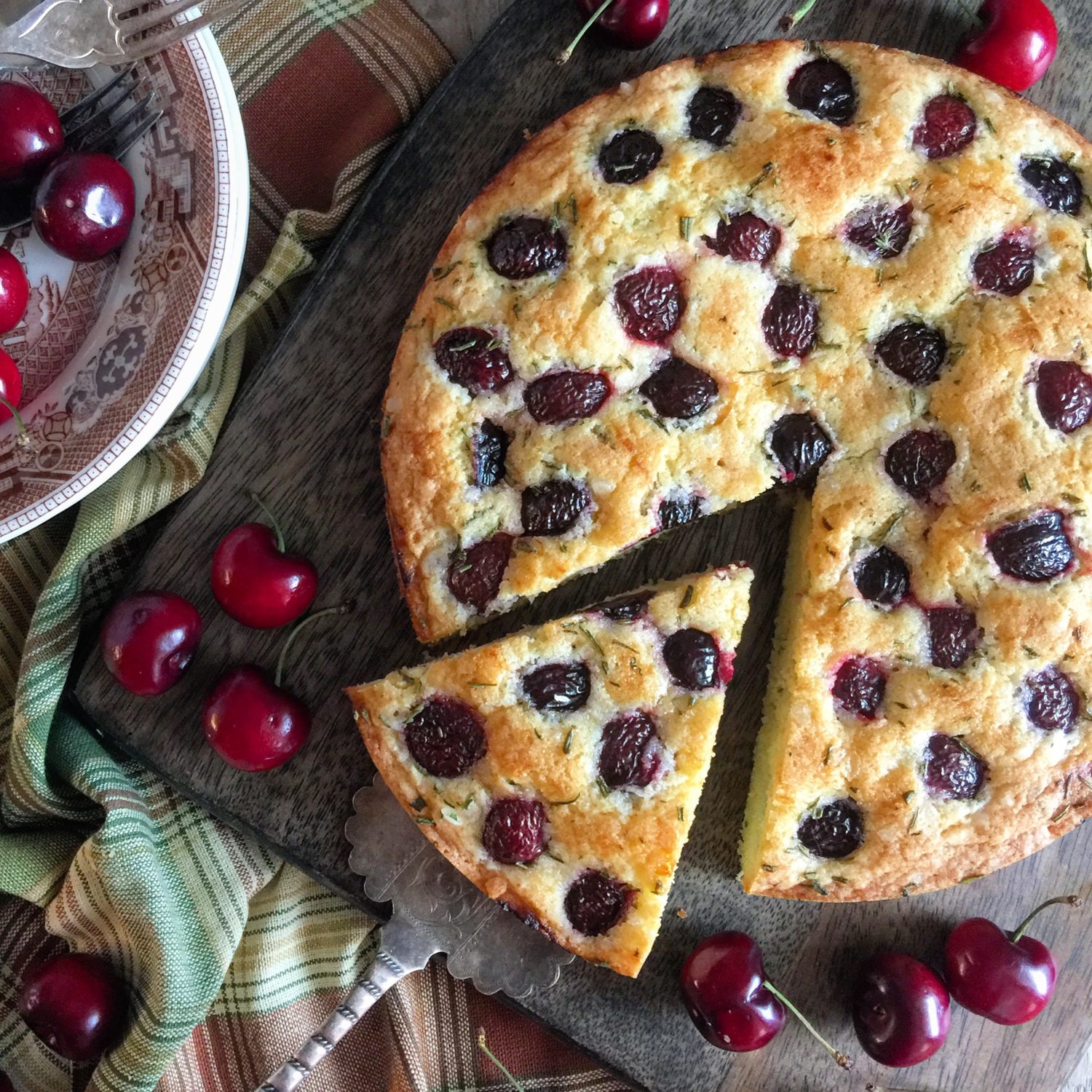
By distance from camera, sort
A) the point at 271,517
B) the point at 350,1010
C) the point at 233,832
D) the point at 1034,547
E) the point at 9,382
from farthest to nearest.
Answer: the point at 233,832 → the point at 271,517 → the point at 350,1010 → the point at 9,382 → the point at 1034,547

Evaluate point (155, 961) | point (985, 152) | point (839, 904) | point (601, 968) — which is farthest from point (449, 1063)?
point (985, 152)

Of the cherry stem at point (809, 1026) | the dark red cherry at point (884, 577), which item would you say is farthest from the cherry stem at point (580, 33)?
the cherry stem at point (809, 1026)

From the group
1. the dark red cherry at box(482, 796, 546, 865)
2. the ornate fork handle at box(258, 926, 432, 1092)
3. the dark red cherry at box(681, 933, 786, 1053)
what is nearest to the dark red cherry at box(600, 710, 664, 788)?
the dark red cherry at box(482, 796, 546, 865)

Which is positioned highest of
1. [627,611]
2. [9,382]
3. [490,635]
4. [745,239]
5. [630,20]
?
[630,20]

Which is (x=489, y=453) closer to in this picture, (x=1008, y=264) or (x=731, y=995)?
(x=1008, y=264)

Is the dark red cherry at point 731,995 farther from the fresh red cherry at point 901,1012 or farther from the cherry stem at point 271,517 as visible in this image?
the cherry stem at point 271,517

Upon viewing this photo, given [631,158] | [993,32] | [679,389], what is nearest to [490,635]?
[679,389]

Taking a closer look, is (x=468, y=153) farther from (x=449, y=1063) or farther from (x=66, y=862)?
(x=449, y=1063)

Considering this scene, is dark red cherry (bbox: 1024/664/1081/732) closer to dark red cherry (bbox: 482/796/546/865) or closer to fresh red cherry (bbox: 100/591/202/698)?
Result: dark red cherry (bbox: 482/796/546/865)
